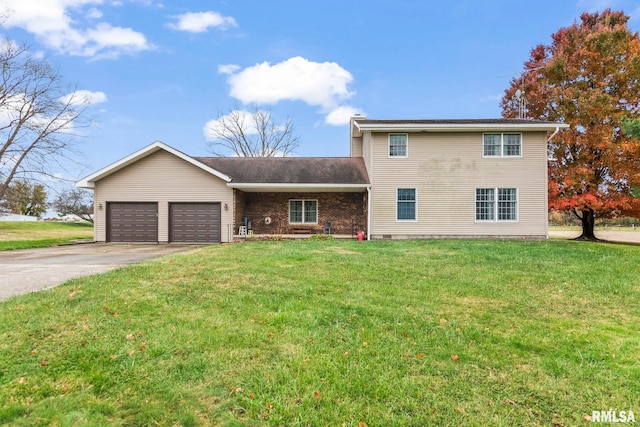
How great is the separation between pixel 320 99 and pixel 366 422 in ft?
111

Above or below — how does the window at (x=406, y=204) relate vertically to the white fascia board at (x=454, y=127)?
A: below

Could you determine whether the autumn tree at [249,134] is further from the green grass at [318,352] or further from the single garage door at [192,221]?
the green grass at [318,352]

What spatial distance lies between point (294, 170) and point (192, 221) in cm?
556

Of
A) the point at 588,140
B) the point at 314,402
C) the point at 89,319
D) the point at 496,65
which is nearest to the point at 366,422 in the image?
the point at 314,402

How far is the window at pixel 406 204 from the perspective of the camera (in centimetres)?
1560

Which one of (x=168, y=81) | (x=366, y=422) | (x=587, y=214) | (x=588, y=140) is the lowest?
(x=366, y=422)

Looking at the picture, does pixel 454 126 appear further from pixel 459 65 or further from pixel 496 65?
pixel 496 65

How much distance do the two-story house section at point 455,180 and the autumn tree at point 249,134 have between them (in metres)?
21.6

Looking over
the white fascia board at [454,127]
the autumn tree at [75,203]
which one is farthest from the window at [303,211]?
the autumn tree at [75,203]

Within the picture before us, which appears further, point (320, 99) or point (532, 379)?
point (320, 99)

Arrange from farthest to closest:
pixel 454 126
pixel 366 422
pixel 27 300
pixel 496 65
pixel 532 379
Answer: pixel 496 65 < pixel 454 126 < pixel 27 300 < pixel 532 379 < pixel 366 422

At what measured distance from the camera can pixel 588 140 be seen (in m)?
17.7

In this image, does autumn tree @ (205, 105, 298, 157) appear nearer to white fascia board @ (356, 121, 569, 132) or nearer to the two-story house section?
the two-story house section

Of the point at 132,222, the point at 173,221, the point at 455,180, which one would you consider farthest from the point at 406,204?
the point at 132,222
